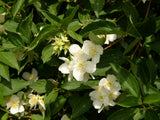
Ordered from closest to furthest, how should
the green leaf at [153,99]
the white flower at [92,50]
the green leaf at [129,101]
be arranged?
the green leaf at [153,99] → the green leaf at [129,101] → the white flower at [92,50]

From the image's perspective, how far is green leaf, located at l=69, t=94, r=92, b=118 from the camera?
1641 mm

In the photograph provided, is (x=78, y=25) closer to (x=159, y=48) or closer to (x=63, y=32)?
(x=63, y=32)

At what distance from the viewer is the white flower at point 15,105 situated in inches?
73.7

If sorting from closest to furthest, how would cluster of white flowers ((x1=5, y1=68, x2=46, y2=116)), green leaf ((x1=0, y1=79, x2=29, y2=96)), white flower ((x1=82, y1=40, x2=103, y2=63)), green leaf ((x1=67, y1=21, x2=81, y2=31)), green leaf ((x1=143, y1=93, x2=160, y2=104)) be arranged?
1. green leaf ((x1=143, y1=93, x2=160, y2=104))
2. white flower ((x1=82, y1=40, x2=103, y2=63))
3. green leaf ((x1=67, y1=21, x2=81, y2=31))
4. green leaf ((x1=0, y1=79, x2=29, y2=96))
5. cluster of white flowers ((x1=5, y1=68, x2=46, y2=116))

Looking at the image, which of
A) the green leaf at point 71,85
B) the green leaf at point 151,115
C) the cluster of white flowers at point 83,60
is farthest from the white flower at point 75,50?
the green leaf at point 151,115

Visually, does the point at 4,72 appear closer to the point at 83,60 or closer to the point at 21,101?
the point at 21,101

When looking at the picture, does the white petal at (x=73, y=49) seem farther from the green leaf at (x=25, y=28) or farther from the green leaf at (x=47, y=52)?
the green leaf at (x=25, y=28)

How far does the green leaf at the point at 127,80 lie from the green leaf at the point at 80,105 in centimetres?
37

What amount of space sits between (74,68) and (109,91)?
36cm

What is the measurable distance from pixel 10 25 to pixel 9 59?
1.03ft

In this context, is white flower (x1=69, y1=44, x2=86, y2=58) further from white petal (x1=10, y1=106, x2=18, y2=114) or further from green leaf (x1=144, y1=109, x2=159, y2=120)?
white petal (x1=10, y1=106, x2=18, y2=114)

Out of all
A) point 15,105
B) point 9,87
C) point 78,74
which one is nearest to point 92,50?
point 78,74

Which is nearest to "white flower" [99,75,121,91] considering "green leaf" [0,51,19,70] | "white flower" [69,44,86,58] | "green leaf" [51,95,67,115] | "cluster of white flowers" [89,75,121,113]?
"cluster of white flowers" [89,75,121,113]

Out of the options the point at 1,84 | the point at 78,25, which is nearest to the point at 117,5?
the point at 78,25
